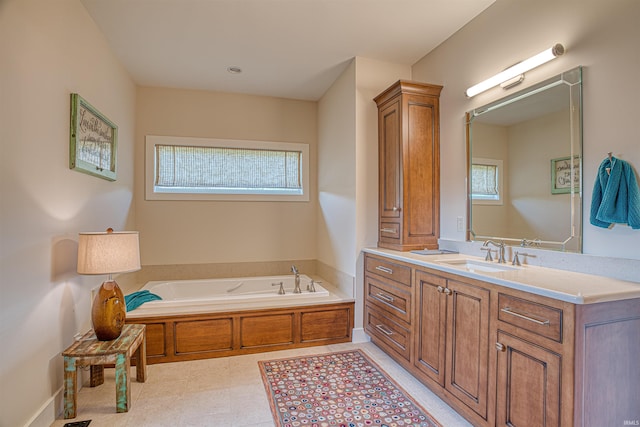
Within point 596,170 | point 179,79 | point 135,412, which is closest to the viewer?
point 596,170

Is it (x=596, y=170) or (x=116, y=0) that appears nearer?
(x=596, y=170)

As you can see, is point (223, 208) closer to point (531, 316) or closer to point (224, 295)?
point (224, 295)

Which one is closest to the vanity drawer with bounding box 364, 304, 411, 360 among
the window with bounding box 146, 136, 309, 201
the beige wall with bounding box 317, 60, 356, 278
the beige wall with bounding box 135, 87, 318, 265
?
the beige wall with bounding box 317, 60, 356, 278

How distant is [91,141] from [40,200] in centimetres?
82

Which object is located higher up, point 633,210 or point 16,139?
point 16,139

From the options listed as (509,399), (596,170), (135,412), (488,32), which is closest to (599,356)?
(509,399)

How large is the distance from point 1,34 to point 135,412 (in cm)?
215

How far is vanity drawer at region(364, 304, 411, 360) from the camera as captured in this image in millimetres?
2514

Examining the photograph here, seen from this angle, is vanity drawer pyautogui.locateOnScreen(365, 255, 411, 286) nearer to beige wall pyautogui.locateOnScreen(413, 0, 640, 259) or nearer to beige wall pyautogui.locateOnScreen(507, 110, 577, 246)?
beige wall pyautogui.locateOnScreen(413, 0, 640, 259)

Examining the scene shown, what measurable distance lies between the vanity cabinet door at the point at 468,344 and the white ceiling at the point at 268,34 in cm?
203

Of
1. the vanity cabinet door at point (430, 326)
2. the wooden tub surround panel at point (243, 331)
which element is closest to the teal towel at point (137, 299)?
the wooden tub surround panel at point (243, 331)

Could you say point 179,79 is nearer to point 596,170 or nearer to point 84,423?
point 84,423

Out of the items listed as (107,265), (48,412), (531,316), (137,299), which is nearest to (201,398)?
(48,412)

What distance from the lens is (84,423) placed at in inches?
76.6
